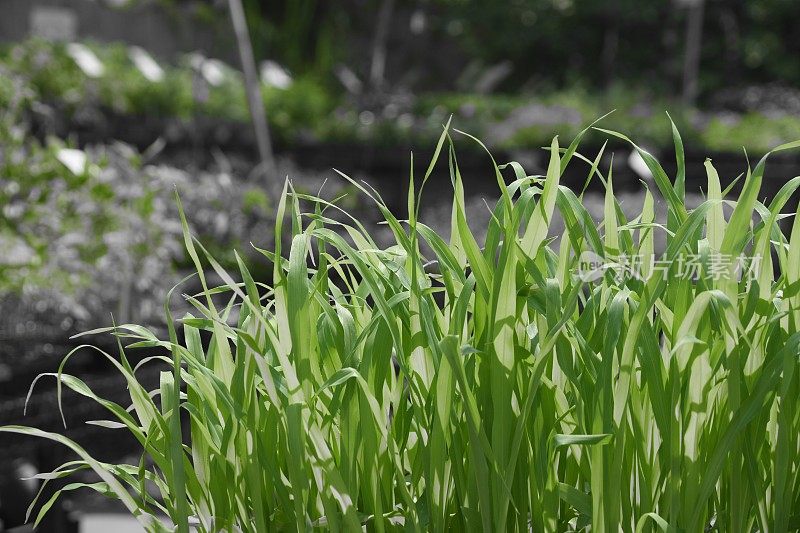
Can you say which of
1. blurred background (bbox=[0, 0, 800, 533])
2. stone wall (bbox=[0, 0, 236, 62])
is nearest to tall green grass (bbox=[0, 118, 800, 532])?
blurred background (bbox=[0, 0, 800, 533])

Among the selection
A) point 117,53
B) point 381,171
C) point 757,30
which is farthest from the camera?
point 757,30

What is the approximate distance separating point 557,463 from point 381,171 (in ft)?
20.7

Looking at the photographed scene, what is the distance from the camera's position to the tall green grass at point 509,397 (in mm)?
616

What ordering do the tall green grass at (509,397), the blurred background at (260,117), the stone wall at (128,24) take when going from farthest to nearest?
1. the stone wall at (128,24)
2. the blurred background at (260,117)
3. the tall green grass at (509,397)

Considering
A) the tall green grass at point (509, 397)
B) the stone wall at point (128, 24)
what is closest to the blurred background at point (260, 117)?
the stone wall at point (128, 24)

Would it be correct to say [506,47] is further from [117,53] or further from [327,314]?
[327,314]

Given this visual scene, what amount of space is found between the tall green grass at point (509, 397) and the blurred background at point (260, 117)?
9.9 inches

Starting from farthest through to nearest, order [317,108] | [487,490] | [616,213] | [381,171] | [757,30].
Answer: [757,30], [317,108], [381,171], [616,213], [487,490]

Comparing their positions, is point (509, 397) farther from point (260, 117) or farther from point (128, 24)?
point (128, 24)

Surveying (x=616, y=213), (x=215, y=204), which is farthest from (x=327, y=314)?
(x=215, y=204)

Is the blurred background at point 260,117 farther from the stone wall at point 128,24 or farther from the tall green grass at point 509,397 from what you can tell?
the tall green grass at point 509,397

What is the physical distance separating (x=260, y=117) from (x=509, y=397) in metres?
3.52

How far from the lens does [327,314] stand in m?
0.70

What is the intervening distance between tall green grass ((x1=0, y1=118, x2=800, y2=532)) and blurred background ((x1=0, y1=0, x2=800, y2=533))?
9.9 inches
